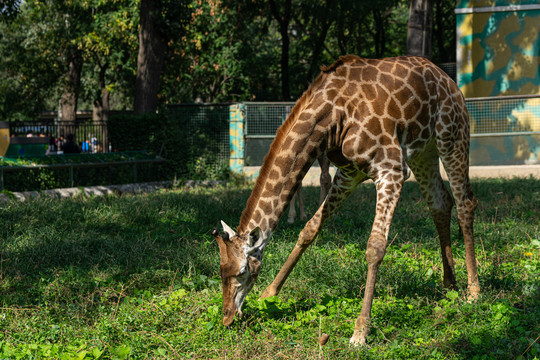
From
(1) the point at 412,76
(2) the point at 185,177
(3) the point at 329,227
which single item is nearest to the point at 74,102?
(2) the point at 185,177

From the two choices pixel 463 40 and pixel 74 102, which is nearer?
pixel 463 40

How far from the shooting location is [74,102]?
29.7m

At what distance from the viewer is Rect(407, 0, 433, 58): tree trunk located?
14688 mm

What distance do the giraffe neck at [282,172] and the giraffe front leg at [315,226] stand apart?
2.11 feet

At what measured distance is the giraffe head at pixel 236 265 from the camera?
14.8ft

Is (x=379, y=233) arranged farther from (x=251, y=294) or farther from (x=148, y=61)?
(x=148, y=61)

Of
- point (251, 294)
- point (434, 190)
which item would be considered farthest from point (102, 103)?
point (434, 190)

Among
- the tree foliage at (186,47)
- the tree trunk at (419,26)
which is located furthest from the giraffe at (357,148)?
the tree foliage at (186,47)

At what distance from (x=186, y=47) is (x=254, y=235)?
2125 centimetres

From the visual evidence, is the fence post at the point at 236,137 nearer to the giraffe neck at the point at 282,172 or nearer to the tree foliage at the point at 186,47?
the tree foliage at the point at 186,47

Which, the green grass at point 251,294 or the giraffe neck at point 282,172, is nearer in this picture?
the green grass at point 251,294

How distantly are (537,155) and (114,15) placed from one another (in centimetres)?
1619

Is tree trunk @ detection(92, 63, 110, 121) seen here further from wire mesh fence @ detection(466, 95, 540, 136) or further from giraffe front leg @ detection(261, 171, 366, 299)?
giraffe front leg @ detection(261, 171, 366, 299)

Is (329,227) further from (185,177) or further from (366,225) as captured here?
(185,177)
